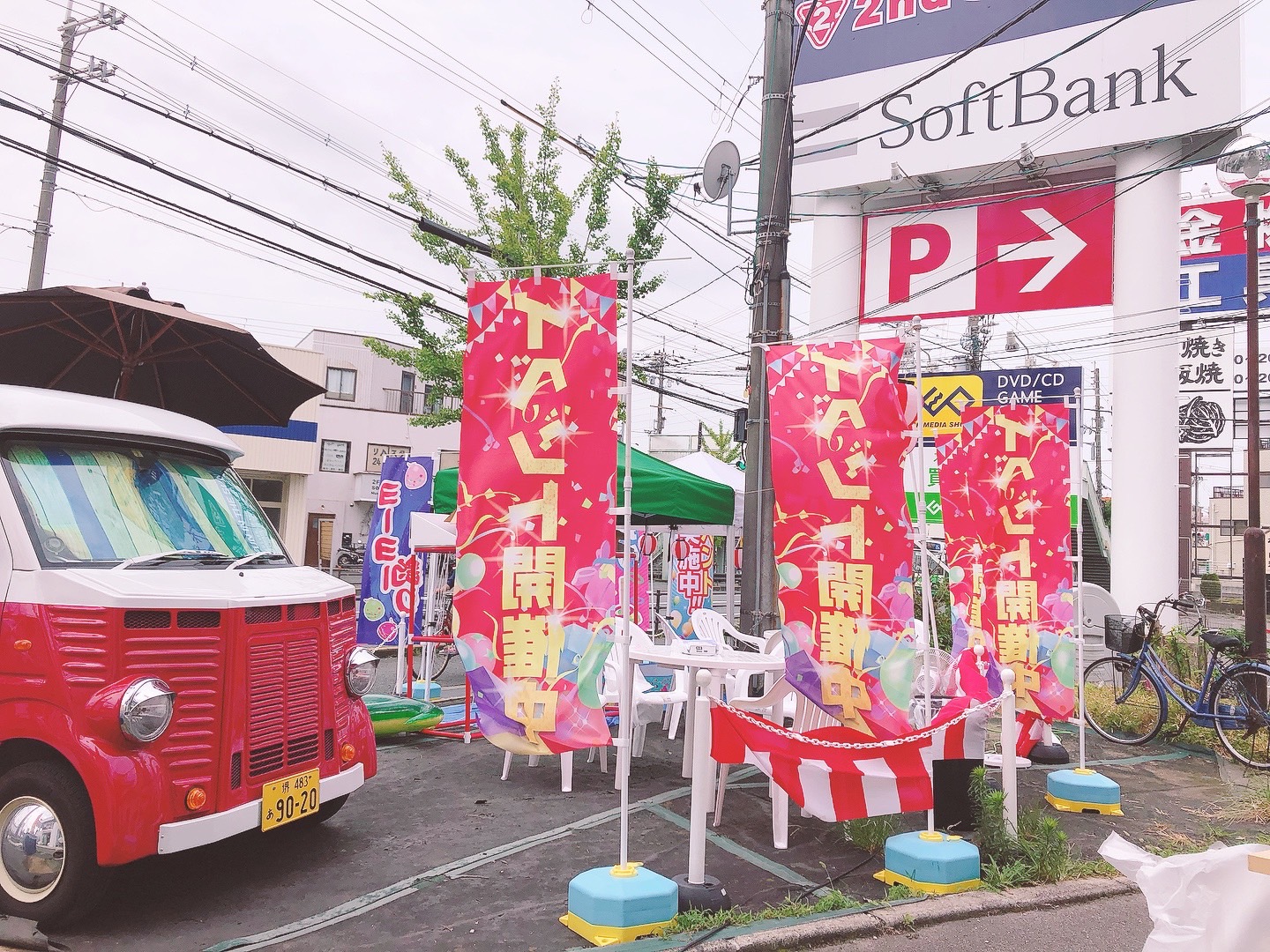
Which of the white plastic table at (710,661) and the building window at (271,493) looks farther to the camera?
the building window at (271,493)

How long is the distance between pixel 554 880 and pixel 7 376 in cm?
677

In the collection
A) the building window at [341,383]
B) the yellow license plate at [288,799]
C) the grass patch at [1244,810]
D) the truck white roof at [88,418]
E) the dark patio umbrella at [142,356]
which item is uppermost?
the building window at [341,383]

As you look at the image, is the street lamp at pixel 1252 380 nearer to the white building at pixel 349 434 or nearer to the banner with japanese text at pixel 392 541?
the banner with japanese text at pixel 392 541

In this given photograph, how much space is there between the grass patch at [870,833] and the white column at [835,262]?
8.61 meters

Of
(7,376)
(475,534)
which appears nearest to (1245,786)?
(475,534)

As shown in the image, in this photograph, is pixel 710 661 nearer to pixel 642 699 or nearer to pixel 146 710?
pixel 642 699

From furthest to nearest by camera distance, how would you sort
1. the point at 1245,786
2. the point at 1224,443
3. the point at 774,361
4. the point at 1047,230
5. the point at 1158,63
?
1. the point at 1224,443
2. the point at 1047,230
3. the point at 1158,63
4. the point at 1245,786
5. the point at 774,361

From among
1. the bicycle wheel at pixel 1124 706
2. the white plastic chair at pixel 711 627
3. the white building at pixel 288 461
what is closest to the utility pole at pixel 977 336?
the bicycle wheel at pixel 1124 706

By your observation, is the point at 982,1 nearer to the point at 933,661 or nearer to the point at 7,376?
the point at 933,661

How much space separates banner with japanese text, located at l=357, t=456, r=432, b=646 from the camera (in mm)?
10695

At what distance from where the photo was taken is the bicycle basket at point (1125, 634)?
8633 mm

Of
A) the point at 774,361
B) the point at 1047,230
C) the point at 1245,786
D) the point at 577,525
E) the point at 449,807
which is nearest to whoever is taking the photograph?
the point at 577,525

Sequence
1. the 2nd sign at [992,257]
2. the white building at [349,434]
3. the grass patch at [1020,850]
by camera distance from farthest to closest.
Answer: the white building at [349,434] < the 2nd sign at [992,257] < the grass patch at [1020,850]

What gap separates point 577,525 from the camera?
4.37 metres
